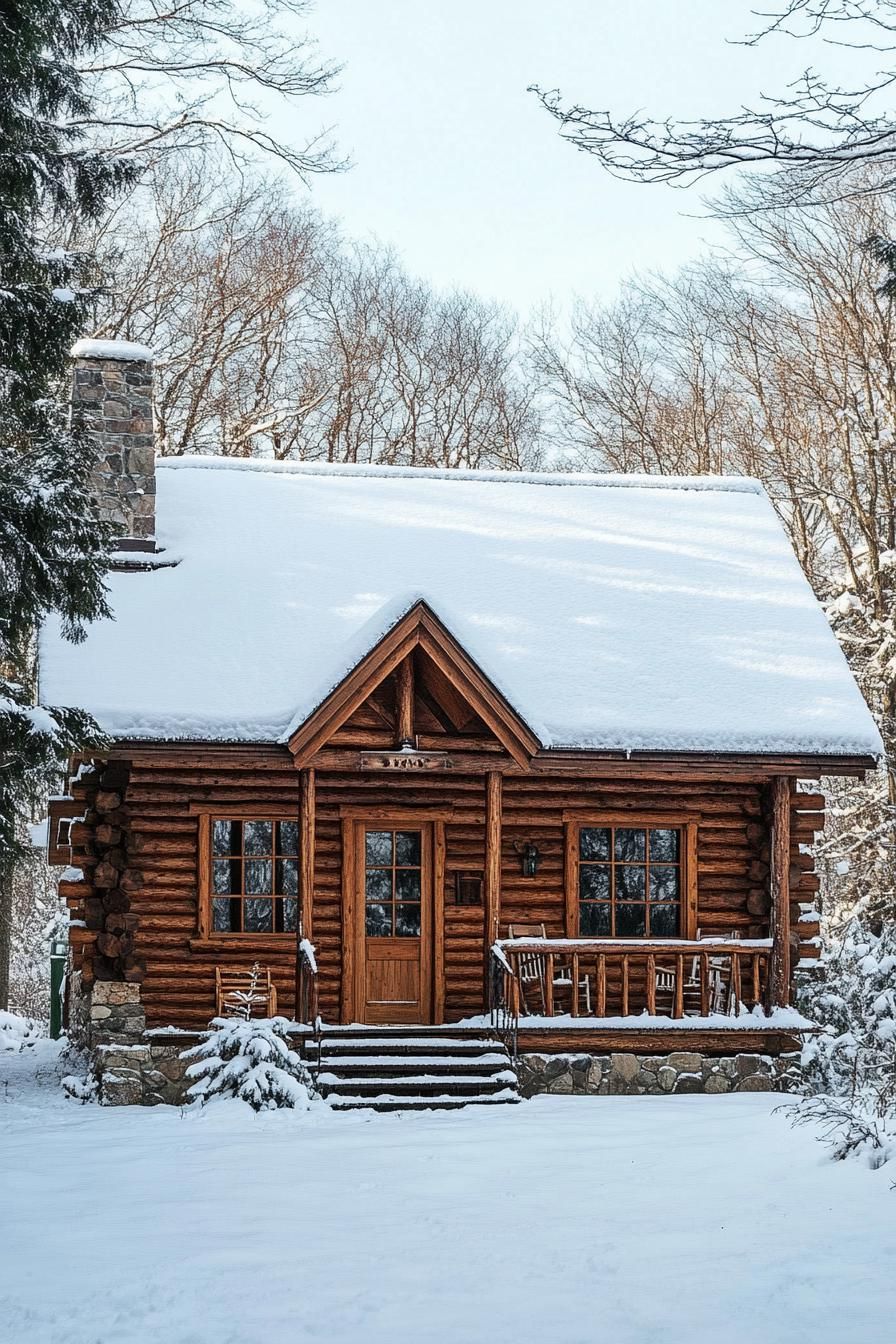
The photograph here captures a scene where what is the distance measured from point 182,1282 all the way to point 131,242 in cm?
2531

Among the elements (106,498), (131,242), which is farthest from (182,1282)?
(131,242)

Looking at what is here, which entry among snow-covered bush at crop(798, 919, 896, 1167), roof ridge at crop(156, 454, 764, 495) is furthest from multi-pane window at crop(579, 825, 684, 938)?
roof ridge at crop(156, 454, 764, 495)

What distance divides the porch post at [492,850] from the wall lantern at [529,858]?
2.41ft

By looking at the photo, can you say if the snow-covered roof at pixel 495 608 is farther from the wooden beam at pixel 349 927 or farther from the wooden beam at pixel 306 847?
the wooden beam at pixel 349 927

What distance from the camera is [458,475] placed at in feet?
72.4

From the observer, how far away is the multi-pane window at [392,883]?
17.0 m

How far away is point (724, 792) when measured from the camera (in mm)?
17344

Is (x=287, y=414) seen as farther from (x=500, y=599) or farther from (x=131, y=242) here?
(x=500, y=599)

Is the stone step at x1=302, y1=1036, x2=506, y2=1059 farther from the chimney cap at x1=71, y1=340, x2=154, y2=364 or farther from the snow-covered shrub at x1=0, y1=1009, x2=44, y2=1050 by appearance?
the chimney cap at x1=71, y1=340, x2=154, y2=364

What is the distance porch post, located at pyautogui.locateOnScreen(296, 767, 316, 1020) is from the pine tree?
148 inches

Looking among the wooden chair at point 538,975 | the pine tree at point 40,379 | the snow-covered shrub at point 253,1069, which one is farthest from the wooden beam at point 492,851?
the pine tree at point 40,379

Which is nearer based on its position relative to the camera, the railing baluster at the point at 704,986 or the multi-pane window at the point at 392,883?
the railing baluster at the point at 704,986

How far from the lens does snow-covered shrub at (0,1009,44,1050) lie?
66.0 ft

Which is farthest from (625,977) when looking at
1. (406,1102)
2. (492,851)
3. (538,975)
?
(406,1102)
